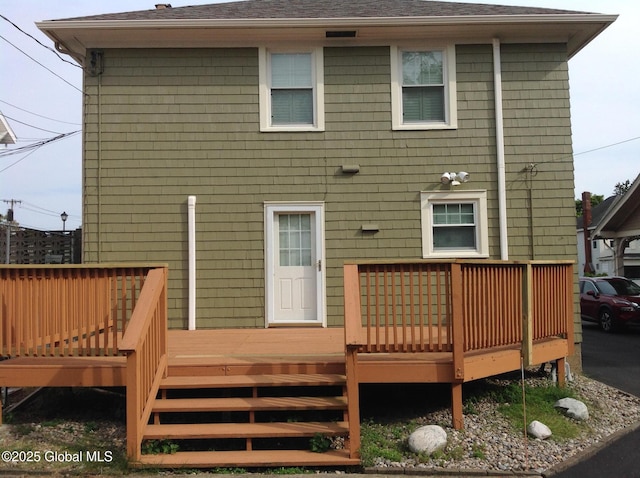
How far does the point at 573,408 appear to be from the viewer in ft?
17.0

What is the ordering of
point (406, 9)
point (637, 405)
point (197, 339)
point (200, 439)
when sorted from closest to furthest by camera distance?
point (200, 439) → point (637, 405) → point (197, 339) → point (406, 9)

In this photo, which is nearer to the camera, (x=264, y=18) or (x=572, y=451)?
(x=572, y=451)

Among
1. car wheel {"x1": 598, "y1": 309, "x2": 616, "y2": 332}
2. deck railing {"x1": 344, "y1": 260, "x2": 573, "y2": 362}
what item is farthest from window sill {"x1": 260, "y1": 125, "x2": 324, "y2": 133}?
car wheel {"x1": 598, "y1": 309, "x2": 616, "y2": 332}

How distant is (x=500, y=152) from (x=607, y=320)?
735 cm

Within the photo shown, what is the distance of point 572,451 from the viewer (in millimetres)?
4426

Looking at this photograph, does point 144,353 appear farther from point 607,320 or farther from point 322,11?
point 607,320

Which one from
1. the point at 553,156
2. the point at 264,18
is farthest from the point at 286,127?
the point at 553,156

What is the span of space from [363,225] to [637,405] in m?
3.90

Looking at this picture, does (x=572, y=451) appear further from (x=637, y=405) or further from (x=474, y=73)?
(x=474, y=73)

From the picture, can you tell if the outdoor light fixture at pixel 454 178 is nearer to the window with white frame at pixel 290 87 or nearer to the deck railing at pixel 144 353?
the window with white frame at pixel 290 87

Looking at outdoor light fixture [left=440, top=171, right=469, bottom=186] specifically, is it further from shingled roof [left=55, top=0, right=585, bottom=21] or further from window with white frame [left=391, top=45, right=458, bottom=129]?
shingled roof [left=55, top=0, right=585, bottom=21]

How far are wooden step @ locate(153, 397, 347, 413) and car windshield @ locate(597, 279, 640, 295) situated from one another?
420 inches

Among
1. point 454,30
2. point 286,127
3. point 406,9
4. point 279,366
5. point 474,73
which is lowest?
point 279,366

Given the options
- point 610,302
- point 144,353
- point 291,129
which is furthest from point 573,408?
point 610,302
